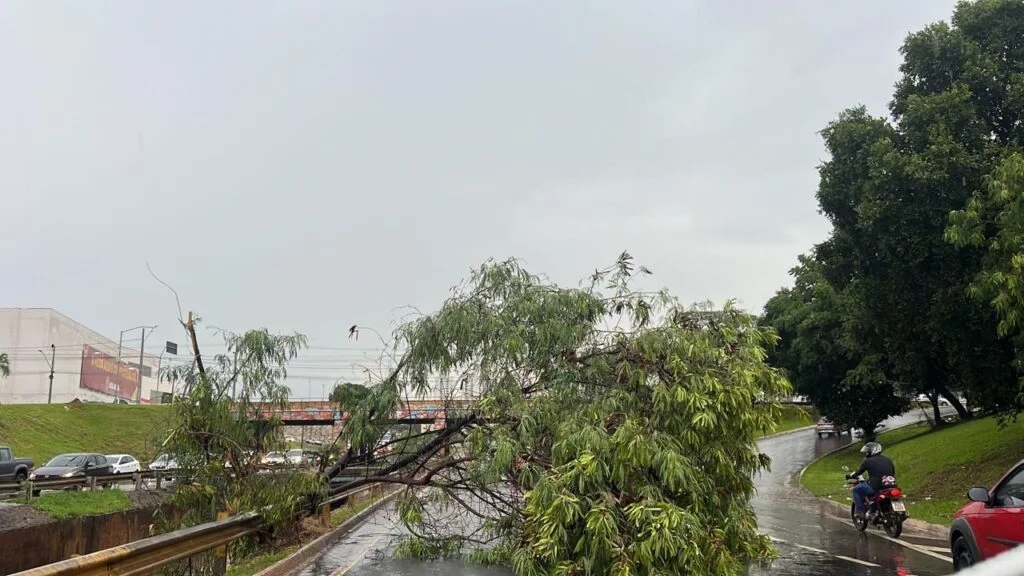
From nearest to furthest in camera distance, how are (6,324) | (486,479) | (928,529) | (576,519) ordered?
(576,519) → (486,479) → (928,529) → (6,324)

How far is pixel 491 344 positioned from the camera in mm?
9031

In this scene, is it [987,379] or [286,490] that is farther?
[987,379]

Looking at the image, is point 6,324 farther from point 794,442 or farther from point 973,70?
point 973,70

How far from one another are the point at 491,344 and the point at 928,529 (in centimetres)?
956

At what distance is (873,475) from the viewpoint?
44.6ft

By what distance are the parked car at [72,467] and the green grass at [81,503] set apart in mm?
6754

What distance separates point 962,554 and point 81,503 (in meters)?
21.3

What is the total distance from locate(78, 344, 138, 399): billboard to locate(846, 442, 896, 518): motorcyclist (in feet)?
297

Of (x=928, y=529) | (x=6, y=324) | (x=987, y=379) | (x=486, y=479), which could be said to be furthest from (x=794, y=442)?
(x=6, y=324)

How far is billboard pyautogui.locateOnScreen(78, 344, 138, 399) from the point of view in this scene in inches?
3497

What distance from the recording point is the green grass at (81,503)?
19594 mm

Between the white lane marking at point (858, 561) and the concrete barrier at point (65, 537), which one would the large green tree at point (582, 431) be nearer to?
the white lane marking at point (858, 561)

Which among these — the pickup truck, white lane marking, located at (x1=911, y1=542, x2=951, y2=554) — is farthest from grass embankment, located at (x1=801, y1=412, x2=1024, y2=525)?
the pickup truck

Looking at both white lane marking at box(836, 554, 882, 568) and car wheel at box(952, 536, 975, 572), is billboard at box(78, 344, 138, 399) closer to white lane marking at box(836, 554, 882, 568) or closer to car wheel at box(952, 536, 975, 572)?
white lane marking at box(836, 554, 882, 568)
